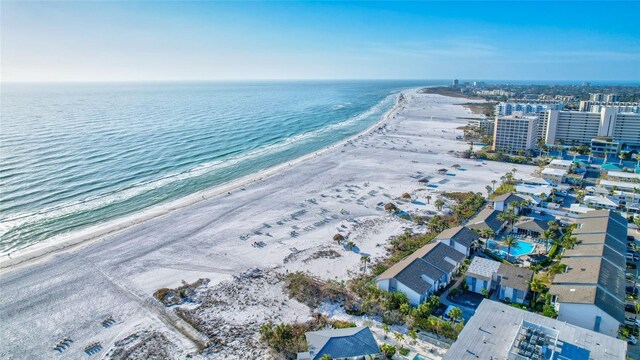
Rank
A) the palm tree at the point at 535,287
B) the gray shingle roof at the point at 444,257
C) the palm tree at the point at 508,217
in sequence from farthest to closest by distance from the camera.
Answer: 1. the palm tree at the point at 508,217
2. the gray shingle roof at the point at 444,257
3. the palm tree at the point at 535,287

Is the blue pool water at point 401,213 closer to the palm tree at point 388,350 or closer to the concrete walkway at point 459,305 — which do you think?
the concrete walkway at point 459,305

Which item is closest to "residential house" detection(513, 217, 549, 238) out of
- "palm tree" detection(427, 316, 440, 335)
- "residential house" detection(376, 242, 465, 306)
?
"residential house" detection(376, 242, 465, 306)

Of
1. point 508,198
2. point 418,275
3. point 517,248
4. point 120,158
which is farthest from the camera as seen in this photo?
point 120,158

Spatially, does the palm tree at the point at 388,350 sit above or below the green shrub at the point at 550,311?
below

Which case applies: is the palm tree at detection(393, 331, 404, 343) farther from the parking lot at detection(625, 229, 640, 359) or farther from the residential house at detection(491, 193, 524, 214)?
the residential house at detection(491, 193, 524, 214)

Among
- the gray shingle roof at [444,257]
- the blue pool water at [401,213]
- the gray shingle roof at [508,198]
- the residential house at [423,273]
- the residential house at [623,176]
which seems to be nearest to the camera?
the residential house at [423,273]

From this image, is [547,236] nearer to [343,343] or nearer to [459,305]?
[459,305]

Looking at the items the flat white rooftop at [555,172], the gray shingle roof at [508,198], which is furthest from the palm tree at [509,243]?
the flat white rooftop at [555,172]

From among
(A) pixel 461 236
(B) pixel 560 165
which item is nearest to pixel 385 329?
(A) pixel 461 236
